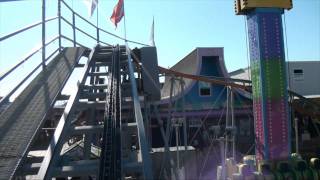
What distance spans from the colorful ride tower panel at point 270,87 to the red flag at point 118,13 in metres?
5.86

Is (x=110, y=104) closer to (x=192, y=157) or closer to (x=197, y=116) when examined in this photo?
(x=192, y=157)

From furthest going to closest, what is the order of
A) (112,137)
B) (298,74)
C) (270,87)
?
(298,74) < (270,87) < (112,137)

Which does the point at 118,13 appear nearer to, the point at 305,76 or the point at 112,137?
the point at 112,137

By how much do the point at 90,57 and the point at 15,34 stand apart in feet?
11.2

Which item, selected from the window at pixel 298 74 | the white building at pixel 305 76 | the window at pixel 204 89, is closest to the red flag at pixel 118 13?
the window at pixel 204 89

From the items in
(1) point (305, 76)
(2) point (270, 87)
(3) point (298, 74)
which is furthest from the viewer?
(1) point (305, 76)

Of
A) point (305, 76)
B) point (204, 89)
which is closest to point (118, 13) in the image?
point (204, 89)

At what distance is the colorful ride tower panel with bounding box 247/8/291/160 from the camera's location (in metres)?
11.8

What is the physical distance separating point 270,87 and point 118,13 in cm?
686

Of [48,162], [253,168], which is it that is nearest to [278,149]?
[253,168]

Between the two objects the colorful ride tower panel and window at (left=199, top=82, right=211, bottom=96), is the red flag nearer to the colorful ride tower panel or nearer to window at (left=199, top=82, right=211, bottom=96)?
the colorful ride tower panel

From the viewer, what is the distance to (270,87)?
11898 mm

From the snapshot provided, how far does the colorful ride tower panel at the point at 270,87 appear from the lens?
11797 millimetres

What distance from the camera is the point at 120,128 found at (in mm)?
6398
